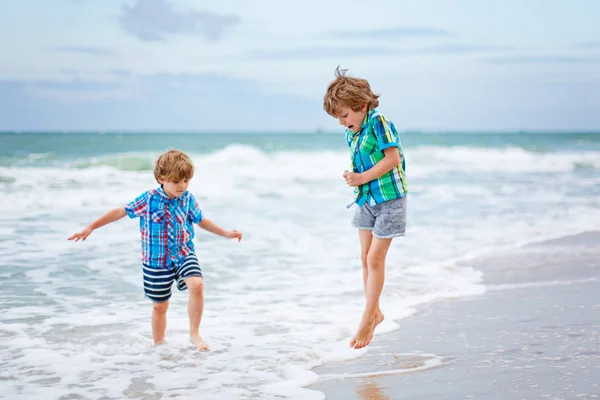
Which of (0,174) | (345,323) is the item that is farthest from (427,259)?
(0,174)

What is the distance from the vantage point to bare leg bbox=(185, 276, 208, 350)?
4.36m

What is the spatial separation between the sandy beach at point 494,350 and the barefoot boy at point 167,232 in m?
0.97

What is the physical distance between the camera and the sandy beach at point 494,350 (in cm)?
367

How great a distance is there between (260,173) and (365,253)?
16.8 metres

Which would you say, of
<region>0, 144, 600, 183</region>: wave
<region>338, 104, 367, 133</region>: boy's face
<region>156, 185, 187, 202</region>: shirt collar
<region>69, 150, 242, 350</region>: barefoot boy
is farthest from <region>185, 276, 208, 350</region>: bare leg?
<region>0, 144, 600, 183</region>: wave

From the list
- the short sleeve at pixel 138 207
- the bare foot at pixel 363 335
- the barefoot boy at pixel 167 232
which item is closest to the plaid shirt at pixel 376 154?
the bare foot at pixel 363 335

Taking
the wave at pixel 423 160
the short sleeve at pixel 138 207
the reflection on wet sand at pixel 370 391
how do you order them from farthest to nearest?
the wave at pixel 423 160 < the short sleeve at pixel 138 207 < the reflection on wet sand at pixel 370 391

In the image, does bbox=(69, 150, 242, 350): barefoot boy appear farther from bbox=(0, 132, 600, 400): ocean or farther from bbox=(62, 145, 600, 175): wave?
bbox=(62, 145, 600, 175): wave

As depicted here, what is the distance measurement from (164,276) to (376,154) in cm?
148

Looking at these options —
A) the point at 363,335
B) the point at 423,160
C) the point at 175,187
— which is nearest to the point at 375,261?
the point at 363,335

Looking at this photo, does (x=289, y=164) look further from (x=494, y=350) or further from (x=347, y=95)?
(x=347, y=95)

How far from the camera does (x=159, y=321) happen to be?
459 centimetres

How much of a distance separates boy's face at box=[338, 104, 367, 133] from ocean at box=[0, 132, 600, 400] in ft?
4.51

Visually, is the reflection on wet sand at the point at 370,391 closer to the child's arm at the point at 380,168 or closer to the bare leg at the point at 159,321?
the child's arm at the point at 380,168
